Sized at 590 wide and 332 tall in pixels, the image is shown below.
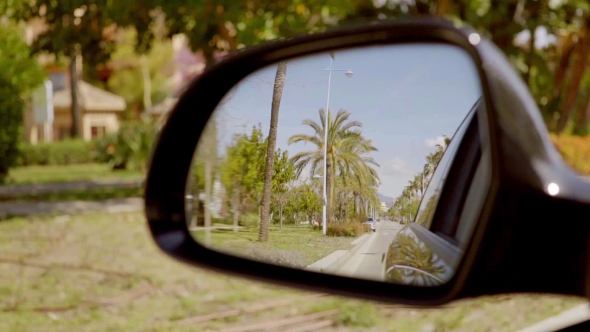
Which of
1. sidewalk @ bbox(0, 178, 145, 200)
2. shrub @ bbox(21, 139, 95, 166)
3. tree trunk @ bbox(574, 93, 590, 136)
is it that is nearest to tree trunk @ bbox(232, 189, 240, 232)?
sidewalk @ bbox(0, 178, 145, 200)

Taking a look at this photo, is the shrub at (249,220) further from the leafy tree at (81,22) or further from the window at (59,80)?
the window at (59,80)

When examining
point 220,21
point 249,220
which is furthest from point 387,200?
point 220,21

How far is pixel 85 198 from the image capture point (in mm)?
16516

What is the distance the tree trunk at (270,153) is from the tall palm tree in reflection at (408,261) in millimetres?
397

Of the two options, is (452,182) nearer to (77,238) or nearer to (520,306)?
(520,306)

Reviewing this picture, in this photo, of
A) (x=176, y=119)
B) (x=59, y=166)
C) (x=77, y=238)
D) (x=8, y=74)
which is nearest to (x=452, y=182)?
(x=176, y=119)

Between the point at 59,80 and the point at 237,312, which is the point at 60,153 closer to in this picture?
the point at 59,80

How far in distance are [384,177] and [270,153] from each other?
360mm

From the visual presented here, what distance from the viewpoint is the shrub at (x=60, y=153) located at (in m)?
36.1

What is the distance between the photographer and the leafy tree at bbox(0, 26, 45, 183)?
1288 centimetres

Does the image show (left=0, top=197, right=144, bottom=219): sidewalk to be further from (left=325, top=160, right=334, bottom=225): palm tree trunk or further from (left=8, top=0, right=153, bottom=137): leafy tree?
(left=325, top=160, right=334, bottom=225): palm tree trunk

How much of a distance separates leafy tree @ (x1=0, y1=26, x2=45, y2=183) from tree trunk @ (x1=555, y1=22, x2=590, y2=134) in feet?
42.5

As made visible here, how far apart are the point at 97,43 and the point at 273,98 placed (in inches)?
441

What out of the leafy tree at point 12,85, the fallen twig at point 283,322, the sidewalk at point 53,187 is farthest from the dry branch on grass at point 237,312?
the sidewalk at point 53,187
